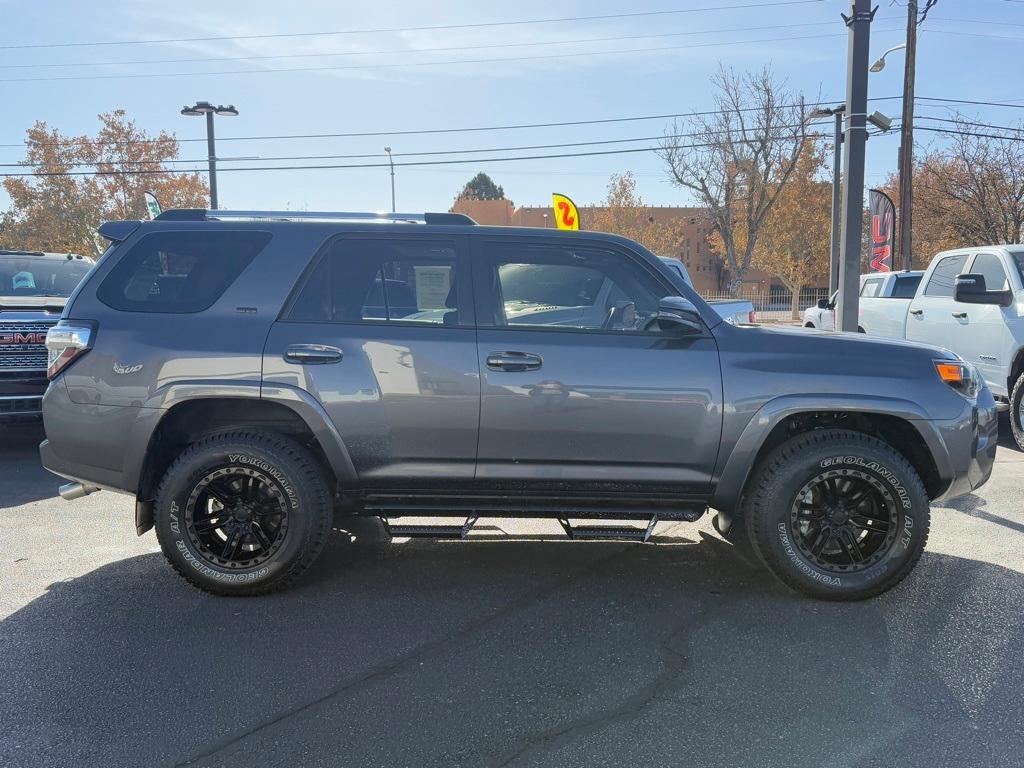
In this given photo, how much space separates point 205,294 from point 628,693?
2.88 metres

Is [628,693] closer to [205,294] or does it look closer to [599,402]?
[599,402]

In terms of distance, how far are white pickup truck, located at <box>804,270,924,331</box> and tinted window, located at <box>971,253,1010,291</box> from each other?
131 cm

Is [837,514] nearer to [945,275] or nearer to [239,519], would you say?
[239,519]

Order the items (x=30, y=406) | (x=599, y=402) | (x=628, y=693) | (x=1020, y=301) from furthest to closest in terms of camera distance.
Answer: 1. (x=1020, y=301)
2. (x=30, y=406)
3. (x=599, y=402)
4. (x=628, y=693)

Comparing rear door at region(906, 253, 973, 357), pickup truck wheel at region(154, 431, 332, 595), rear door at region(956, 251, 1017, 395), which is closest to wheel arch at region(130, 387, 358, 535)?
pickup truck wheel at region(154, 431, 332, 595)

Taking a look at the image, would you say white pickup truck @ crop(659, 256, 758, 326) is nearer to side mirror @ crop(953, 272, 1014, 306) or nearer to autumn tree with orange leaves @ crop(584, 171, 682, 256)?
side mirror @ crop(953, 272, 1014, 306)

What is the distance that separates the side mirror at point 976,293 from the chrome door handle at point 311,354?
613 cm

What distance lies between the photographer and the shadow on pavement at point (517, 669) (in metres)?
2.84

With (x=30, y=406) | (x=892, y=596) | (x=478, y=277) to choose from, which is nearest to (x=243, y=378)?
(x=478, y=277)

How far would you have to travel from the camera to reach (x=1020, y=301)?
8031 millimetres

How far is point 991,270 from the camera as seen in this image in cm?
880

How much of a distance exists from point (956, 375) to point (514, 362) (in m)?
2.34

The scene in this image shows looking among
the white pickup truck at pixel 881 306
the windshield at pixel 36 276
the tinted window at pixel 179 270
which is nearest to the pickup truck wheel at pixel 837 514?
the tinted window at pixel 179 270

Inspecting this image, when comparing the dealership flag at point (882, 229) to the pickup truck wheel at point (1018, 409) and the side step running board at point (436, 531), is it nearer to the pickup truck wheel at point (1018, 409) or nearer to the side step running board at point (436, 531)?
the pickup truck wheel at point (1018, 409)
